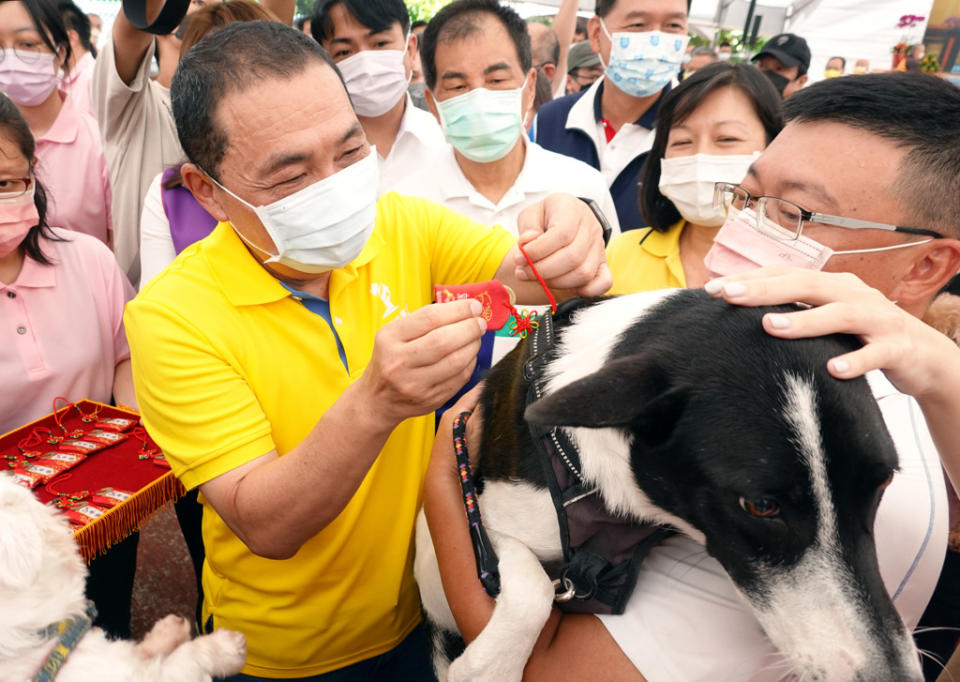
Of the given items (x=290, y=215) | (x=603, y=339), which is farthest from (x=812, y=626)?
(x=290, y=215)

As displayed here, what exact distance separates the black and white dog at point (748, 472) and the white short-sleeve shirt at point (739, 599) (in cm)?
8

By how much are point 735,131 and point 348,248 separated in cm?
179

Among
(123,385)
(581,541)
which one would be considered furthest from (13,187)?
(581,541)

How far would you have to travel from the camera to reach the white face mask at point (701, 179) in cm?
252

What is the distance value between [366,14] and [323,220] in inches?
89.3

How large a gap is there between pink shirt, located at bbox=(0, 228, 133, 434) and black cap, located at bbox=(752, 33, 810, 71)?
6.30 m

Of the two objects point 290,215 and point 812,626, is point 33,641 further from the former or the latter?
point 812,626

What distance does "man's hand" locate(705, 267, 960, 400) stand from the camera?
1107mm

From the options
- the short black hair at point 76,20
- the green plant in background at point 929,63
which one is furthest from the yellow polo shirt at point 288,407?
the green plant in background at point 929,63

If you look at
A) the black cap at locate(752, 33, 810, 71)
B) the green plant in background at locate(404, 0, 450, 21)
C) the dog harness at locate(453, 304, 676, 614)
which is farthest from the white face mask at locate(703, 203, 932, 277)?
the green plant in background at locate(404, 0, 450, 21)

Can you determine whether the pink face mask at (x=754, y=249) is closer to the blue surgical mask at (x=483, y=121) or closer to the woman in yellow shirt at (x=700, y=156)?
the woman in yellow shirt at (x=700, y=156)

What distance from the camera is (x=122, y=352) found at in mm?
Answer: 2672

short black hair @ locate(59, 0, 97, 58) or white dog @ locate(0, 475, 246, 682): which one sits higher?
short black hair @ locate(59, 0, 97, 58)

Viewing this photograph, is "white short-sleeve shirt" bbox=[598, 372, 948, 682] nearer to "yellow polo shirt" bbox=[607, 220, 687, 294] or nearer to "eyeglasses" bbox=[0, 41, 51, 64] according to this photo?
"yellow polo shirt" bbox=[607, 220, 687, 294]
